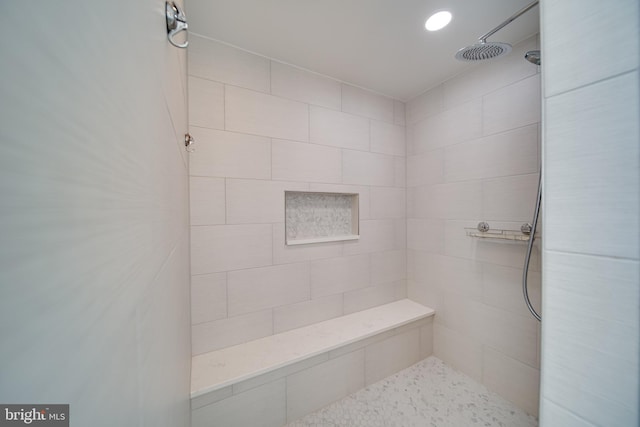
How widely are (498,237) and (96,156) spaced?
6.12 ft

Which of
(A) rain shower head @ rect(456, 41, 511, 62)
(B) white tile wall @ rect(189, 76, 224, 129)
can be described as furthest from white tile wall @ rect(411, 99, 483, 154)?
(B) white tile wall @ rect(189, 76, 224, 129)

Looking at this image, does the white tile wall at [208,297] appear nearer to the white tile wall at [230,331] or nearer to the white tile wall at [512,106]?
the white tile wall at [230,331]

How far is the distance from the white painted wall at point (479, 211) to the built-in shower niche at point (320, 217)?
588 mm

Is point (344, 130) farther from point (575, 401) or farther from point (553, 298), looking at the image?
point (575, 401)

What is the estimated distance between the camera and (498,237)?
5.03 ft

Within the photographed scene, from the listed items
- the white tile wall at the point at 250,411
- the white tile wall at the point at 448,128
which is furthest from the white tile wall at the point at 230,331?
the white tile wall at the point at 448,128

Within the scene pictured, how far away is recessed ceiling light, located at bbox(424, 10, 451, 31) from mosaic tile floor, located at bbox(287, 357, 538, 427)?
2256mm

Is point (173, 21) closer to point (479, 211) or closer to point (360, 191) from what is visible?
point (360, 191)

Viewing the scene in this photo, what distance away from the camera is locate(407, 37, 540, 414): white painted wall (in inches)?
58.3

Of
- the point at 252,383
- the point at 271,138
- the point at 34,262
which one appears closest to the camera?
the point at 34,262

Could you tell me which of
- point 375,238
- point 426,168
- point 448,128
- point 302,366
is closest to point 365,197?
point 375,238

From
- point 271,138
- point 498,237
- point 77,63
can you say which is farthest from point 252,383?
point 498,237

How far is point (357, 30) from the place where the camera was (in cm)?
141

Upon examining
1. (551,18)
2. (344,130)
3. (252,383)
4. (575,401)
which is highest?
(344,130)
